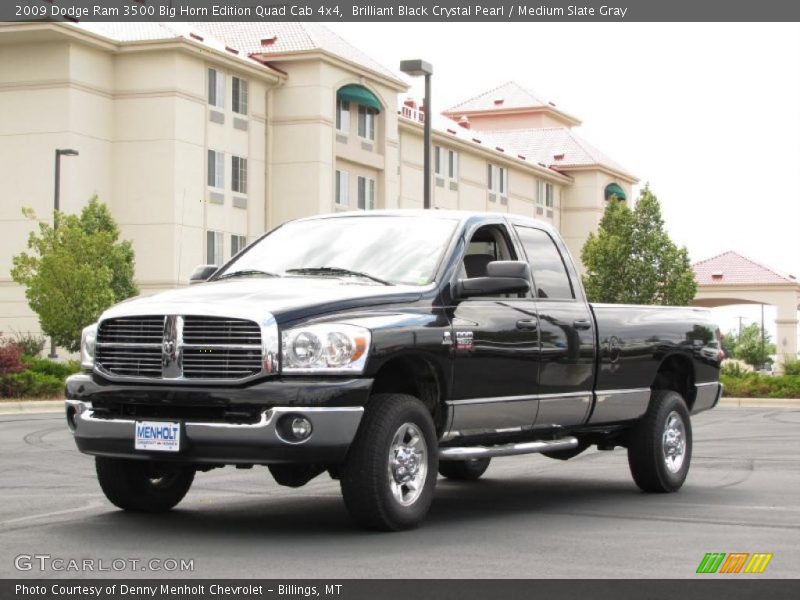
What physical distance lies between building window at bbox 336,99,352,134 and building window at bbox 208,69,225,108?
19.7 feet

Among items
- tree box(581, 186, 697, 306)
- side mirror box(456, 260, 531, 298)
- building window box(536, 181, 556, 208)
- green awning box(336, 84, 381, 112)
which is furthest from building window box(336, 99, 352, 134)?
side mirror box(456, 260, 531, 298)

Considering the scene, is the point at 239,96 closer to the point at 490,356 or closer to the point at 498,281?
the point at 490,356

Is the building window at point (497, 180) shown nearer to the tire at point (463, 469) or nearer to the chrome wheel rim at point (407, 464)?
the tire at point (463, 469)

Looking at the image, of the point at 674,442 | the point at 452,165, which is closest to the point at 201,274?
the point at 674,442

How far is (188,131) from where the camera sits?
5006 cm

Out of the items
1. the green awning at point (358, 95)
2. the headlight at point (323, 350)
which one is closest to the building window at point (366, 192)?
the green awning at point (358, 95)

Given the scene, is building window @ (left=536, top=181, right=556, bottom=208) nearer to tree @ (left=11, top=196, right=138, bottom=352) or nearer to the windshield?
tree @ (left=11, top=196, right=138, bottom=352)

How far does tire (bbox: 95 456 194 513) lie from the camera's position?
9.63 meters

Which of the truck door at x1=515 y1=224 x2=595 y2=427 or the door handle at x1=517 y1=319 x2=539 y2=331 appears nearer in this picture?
the door handle at x1=517 y1=319 x2=539 y2=331

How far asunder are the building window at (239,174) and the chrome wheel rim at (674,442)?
4216cm

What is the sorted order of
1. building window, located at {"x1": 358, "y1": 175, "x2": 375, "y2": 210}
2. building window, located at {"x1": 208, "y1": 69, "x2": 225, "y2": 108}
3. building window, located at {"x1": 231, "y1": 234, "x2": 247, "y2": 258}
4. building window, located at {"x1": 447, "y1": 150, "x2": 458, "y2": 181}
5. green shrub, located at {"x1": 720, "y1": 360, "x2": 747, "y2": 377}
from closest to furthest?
1. green shrub, located at {"x1": 720, "y1": 360, "x2": 747, "y2": 377}
2. building window, located at {"x1": 208, "y1": 69, "x2": 225, "y2": 108}
3. building window, located at {"x1": 231, "y1": 234, "x2": 247, "y2": 258}
4. building window, located at {"x1": 358, "y1": 175, "x2": 375, "y2": 210}
5. building window, located at {"x1": 447, "y1": 150, "x2": 458, "y2": 181}

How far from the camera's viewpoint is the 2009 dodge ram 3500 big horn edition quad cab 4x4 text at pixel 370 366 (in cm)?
846

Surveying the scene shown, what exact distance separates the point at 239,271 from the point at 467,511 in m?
2.39

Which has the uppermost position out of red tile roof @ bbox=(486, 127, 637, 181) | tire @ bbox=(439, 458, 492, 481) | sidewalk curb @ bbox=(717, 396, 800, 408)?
red tile roof @ bbox=(486, 127, 637, 181)
